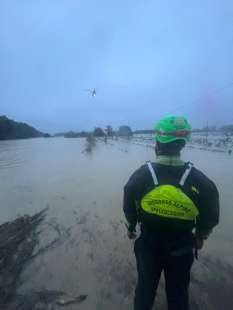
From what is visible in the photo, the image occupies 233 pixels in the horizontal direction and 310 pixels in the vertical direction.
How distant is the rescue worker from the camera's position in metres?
2.27

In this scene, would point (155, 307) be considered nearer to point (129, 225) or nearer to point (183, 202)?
point (129, 225)

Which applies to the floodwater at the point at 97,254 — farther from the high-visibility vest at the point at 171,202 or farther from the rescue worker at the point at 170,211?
the high-visibility vest at the point at 171,202

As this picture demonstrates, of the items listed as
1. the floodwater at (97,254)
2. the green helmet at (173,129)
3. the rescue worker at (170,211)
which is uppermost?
the green helmet at (173,129)

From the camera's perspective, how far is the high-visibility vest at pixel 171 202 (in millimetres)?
2246

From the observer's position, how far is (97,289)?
3971 mm

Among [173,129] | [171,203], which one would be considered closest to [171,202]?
[171,203]

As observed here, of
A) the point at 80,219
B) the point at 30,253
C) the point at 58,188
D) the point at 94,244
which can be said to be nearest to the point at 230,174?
the point at 58,188

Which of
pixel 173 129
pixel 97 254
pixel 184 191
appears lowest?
pixel 97 254

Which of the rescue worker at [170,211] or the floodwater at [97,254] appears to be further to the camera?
Answer: the floodwater at [97,254]

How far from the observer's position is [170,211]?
2271mm

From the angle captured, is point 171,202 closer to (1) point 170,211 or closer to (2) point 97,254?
(1) point 170,211

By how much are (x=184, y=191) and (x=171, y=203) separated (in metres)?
A: 0.13

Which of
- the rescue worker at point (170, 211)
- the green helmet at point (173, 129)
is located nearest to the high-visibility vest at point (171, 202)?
the rescue worker at point (170, 211)

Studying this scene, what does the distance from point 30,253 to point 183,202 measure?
3737mm
